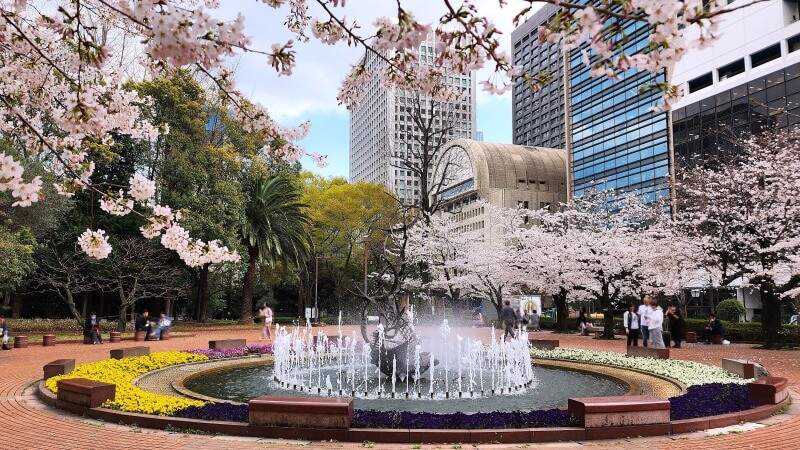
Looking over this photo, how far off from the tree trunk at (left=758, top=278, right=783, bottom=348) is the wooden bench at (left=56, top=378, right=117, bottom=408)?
19501 mm

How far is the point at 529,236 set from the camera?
97.9 feet

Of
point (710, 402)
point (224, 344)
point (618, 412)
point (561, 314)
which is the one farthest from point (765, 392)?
point (561, 314)

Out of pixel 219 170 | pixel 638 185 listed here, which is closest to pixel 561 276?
pixel 219 170

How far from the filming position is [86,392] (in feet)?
27.2

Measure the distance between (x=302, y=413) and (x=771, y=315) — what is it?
18702 millimetres

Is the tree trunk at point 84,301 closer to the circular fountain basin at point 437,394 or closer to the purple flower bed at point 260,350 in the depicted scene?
the purple flower bed at point 260,350

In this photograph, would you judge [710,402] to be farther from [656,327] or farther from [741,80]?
[741,80]

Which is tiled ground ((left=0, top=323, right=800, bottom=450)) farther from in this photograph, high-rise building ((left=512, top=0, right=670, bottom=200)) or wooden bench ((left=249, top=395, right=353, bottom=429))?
high-rise building ((left=512, top=0, right=670, bottom=200))

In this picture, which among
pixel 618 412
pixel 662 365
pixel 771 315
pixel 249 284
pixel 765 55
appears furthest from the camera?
pixel 765 55

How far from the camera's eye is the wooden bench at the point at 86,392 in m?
8.22

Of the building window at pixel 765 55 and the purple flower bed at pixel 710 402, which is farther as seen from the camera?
the building window at pixel 765 55

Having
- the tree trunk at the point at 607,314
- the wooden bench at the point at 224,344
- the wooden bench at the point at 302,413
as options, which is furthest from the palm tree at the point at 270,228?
the wooden bench at the point at 302,413

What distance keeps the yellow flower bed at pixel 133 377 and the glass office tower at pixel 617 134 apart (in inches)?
1708

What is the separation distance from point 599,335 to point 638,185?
103ft
